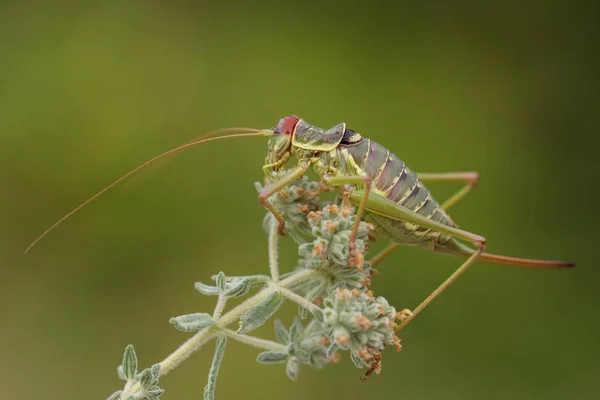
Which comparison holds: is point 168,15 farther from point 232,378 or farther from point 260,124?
point 232,378

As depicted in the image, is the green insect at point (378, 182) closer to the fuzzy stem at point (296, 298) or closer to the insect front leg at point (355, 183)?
the insect front leg at point (355, 183)

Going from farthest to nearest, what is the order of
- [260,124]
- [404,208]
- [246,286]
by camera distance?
[260,124], [404,208], [246,286]

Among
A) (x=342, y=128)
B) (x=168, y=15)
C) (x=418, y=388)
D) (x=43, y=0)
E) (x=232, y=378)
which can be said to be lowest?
(x=418, y=388)

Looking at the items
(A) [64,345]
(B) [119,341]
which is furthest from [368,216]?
(A) [64,345]

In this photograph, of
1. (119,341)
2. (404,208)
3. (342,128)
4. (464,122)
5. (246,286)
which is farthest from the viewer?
(464,122)

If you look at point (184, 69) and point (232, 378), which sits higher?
point (184, 69)
